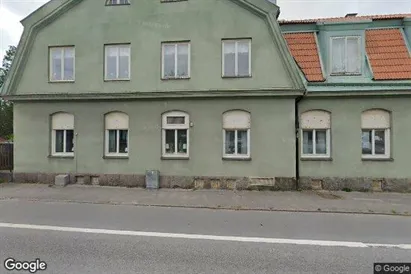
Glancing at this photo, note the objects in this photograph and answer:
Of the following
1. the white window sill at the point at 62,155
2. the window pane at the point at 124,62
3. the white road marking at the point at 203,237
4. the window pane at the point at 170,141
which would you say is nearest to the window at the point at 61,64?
the window pane at the point at 124,62

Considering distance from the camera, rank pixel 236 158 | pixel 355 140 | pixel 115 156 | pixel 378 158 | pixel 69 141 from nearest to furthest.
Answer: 1. pixel 378 158
2. pixel 355 140
3. pixel 236 158
4. pixel 115 156
5. pixel 69 141

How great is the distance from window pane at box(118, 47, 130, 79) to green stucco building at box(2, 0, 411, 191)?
0.06m

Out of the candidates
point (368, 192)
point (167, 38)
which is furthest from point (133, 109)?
point (368, 192)

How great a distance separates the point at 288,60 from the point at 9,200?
11.5 metres

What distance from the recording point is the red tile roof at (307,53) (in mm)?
11023

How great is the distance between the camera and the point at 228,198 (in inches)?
371

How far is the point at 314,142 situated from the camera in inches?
438

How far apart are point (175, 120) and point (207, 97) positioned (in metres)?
1.70

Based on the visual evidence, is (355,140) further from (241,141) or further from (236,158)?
(236,158)

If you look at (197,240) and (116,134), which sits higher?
(116,134)

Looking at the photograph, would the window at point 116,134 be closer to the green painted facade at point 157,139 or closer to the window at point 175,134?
the green painted facade at point 157,139

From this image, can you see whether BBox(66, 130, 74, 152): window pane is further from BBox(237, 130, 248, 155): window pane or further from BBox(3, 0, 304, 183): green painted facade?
BBox(237, 130, 248, 155): window pane

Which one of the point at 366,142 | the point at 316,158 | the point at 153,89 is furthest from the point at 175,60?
the point at 366,142

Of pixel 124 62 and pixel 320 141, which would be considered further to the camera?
pixel 124 62
